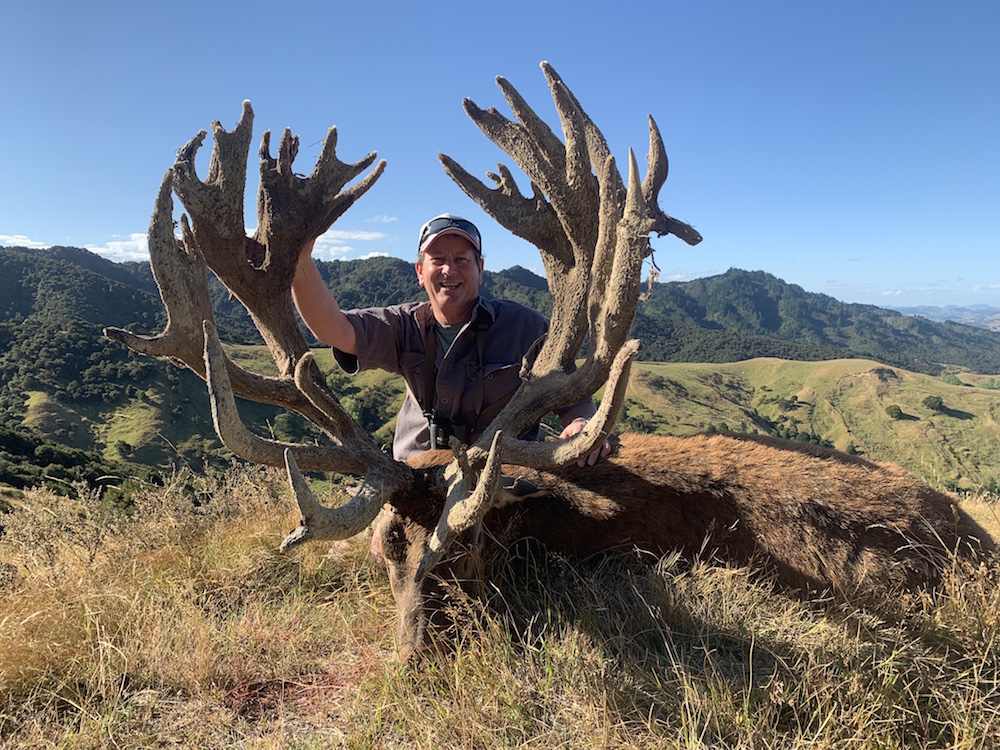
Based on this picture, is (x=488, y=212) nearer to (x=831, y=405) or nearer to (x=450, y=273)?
(x=450, y=273)

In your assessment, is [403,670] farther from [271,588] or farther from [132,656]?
[271,588]

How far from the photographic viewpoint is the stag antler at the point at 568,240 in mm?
2762

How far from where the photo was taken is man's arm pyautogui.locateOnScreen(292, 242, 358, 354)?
3.79m

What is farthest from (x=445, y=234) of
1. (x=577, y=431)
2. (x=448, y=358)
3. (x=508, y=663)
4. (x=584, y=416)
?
(x=508, y=663)

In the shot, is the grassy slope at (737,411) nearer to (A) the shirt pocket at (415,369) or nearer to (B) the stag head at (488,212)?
(A) the shirt pocket at (415,369)

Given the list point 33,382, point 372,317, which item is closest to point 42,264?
point 33,382

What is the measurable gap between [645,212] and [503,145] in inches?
46.9

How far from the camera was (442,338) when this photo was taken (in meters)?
4.48

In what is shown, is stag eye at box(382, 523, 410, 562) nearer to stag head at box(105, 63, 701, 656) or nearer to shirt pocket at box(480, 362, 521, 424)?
stag head at box(105, 63, 701, 656)

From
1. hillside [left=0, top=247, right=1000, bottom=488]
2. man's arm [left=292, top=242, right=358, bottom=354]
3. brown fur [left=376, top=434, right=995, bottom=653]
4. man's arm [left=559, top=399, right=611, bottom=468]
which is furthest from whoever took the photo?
hillside [left=0, top=247, right=1000, bottom=488]

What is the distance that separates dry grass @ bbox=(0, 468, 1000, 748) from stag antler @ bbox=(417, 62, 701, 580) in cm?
67

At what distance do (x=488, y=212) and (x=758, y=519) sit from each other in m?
2.61

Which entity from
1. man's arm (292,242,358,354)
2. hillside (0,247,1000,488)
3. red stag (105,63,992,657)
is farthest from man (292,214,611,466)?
hillside (0,247,1000,488)

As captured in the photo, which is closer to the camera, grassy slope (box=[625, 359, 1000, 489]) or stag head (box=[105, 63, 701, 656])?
stag head (box=[105, 63, 701, 656])
